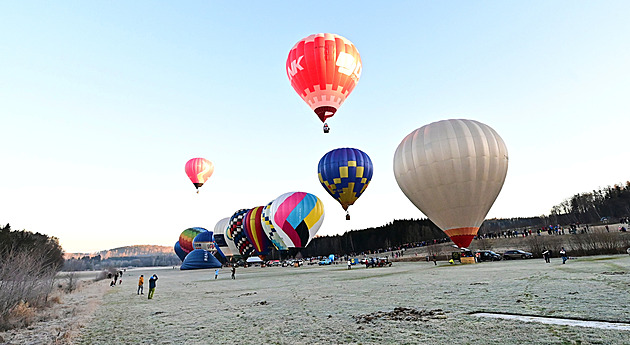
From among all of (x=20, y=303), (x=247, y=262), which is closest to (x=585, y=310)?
(x=20, y=303)

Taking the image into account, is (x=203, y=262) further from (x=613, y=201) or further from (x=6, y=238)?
→ (x=613, y=201)

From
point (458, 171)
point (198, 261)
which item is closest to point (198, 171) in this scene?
point (198, 261)

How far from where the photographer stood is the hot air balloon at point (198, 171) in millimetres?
51750

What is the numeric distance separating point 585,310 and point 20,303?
56.7 feet

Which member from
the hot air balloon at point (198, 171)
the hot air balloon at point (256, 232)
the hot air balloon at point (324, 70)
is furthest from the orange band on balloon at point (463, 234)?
the hot air balloon at point (198, 171)

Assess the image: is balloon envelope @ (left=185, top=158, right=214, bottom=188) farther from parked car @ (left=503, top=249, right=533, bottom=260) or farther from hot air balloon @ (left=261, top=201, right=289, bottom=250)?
parked car @ (left=503, top=249, right=533, bottom=260)

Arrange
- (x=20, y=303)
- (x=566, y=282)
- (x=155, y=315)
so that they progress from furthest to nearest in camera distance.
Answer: (x=20, y=303)
(x=566, y=282)
(x=155, y=315)

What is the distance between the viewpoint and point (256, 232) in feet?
188

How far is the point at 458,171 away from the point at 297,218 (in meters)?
26.3

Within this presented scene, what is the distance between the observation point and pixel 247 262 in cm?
6084

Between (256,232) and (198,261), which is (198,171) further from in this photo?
(198,261)

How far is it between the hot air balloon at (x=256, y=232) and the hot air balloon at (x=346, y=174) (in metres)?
22.1

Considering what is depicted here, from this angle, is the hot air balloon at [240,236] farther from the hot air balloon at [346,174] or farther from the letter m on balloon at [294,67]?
the letter m on balloon at [294,67]

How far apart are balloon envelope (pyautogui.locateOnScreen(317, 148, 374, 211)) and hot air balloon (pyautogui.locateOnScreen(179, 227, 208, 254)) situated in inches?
2400
